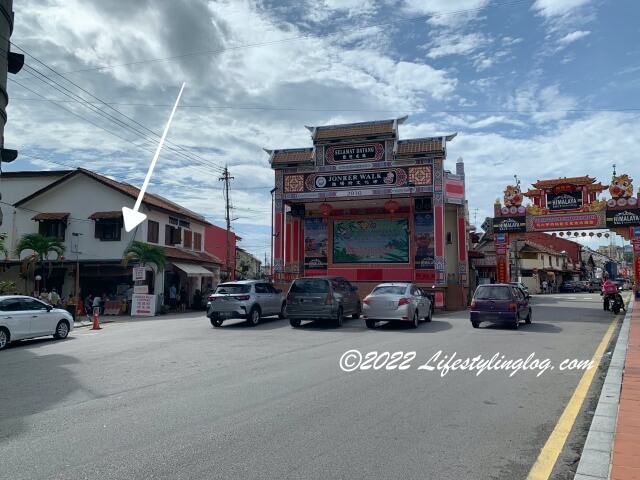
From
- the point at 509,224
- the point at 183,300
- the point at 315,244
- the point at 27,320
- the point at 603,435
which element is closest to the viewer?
the point at 603,435

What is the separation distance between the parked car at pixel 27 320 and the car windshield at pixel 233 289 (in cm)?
505

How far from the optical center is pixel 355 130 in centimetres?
3047

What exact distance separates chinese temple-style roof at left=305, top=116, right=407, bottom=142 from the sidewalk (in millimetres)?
21791

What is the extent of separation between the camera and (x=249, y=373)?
367 inches

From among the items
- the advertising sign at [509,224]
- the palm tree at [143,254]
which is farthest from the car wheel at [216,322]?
the advertising sign at [509,224]

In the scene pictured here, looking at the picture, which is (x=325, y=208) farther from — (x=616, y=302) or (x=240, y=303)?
(x=616, y=302)

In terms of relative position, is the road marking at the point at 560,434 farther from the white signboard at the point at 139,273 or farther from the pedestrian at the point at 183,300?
the pedestrian at the point at 183,300

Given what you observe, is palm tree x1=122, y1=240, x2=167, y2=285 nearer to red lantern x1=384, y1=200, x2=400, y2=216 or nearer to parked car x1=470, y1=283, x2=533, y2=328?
red lantern x1=384, y1=200, x2=400, y2=216

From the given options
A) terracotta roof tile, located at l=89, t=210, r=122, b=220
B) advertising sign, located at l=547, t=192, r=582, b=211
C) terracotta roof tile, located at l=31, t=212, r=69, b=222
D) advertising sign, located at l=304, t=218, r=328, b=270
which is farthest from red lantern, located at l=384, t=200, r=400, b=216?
terracotta roof tile, located at l=31, t=212, r=69, b=222

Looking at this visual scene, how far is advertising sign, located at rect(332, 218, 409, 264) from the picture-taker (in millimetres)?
31028

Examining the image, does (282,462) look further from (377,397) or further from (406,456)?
(377,397)

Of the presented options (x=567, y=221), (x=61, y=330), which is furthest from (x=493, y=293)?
(x=567, y=221)

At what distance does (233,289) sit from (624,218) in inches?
1058

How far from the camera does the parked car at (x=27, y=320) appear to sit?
14.5 meters
